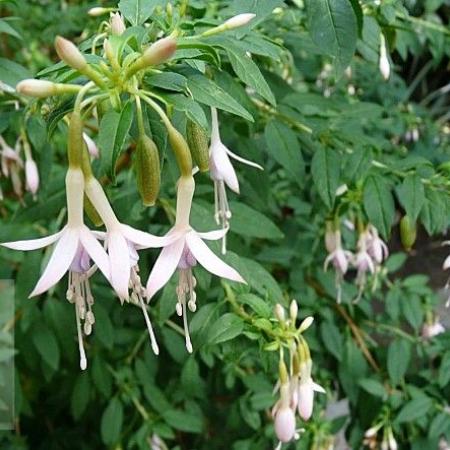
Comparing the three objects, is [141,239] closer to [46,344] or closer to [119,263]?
[119,263]

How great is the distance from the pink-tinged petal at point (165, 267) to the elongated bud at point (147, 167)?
0.15 feet

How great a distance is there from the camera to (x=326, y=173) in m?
0.93

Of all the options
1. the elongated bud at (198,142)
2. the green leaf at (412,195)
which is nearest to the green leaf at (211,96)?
the elongated bud at (198,142)

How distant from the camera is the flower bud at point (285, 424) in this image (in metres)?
0.77

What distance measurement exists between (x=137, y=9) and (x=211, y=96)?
14cm

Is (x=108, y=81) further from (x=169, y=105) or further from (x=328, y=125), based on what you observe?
(x=328, y=125)

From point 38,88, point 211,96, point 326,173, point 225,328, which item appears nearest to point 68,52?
point 38,88

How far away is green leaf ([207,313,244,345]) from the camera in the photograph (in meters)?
0.75

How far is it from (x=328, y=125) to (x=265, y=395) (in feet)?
1.48

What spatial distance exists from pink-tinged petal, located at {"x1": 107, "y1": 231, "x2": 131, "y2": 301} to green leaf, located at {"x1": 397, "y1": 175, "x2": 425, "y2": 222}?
1.49ft

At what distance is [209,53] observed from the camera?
56 centimetres

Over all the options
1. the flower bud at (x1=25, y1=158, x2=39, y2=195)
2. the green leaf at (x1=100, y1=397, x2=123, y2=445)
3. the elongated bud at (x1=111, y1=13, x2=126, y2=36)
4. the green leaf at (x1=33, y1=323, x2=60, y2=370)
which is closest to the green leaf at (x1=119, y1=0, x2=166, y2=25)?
the elongated bud at (x1=111, y1=13, x2=126, y2=36)

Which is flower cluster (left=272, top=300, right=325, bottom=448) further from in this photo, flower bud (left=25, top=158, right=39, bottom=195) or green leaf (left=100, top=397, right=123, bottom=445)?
→ green leaf (left=100, top=397, right=123, bottom=445)

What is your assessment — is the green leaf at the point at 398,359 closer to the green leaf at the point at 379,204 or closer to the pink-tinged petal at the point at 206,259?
the green leaf at the point at 379,204
